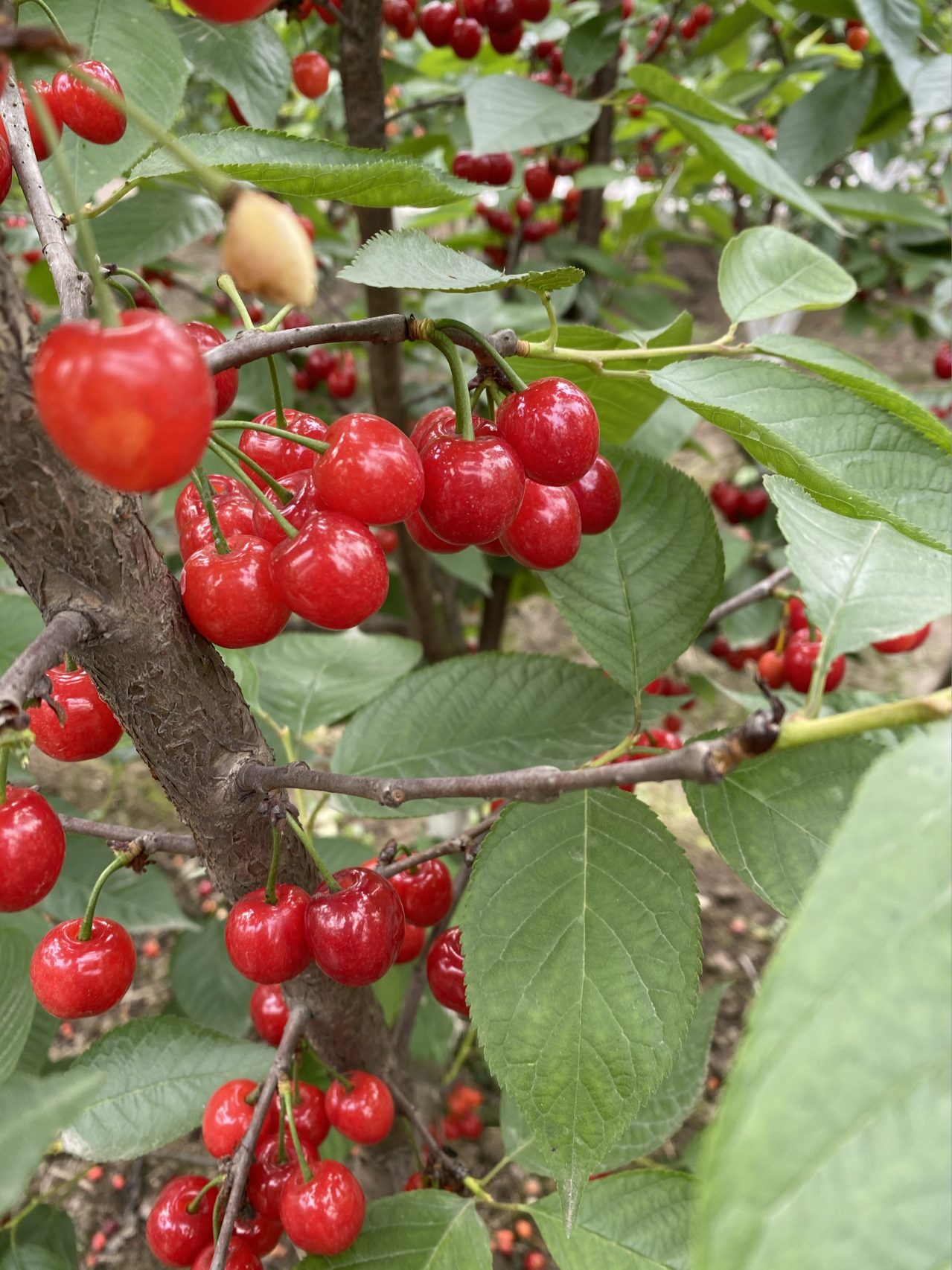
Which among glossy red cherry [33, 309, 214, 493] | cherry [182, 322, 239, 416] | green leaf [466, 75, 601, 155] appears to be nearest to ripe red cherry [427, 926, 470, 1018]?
cherry [182, 322, 239, 416]

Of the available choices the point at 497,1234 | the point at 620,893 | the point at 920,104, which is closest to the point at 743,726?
the point at 620,893

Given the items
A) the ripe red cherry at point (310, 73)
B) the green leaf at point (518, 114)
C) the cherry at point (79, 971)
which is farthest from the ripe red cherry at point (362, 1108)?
the ripe red cherry at point (310, 73)

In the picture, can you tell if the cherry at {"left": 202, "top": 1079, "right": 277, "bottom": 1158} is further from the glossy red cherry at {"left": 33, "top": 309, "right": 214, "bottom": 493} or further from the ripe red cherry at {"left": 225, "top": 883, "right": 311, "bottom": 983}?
the glossy red cherry at {"left": 33, "top": 309, "right": 214, "bottom": 493}

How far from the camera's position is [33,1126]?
37 cm

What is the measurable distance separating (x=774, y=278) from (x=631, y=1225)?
116 centimetres

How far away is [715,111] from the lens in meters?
1.61

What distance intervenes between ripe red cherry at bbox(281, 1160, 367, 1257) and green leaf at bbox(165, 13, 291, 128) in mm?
1633

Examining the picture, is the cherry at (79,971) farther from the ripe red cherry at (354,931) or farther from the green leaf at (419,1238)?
the green leaf at (419,1238)

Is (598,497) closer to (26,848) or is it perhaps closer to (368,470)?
(368,470)

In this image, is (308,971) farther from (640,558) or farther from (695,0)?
(695,0)

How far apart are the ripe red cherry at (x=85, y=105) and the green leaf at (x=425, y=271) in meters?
0.34

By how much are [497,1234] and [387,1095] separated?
1.47m

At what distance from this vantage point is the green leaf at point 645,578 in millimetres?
935

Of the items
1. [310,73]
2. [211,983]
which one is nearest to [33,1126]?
[211,983]
